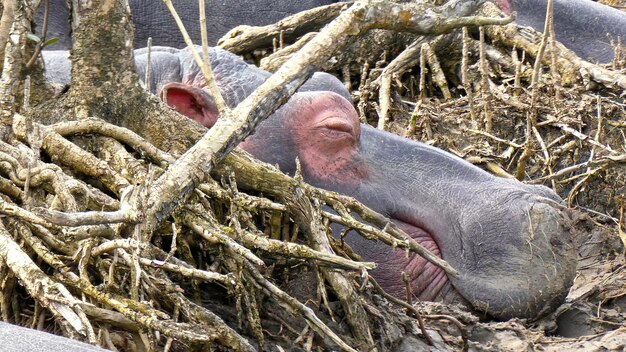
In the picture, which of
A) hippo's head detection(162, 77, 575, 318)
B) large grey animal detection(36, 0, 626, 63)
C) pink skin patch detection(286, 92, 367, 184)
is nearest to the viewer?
hippo's head detection(162, 77, 575, 318)

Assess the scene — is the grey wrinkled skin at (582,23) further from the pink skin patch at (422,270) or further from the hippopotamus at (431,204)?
the pink skin patch at (422,270)

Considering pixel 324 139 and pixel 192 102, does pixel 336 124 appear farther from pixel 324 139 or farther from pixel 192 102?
pixel 192 102

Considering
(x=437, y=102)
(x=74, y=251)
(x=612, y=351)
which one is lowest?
(x=437, y=102)

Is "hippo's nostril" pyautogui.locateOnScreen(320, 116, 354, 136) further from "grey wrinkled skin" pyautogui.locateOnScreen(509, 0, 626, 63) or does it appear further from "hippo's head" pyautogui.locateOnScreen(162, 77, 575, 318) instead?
"grey wrinkled skin" pyautogui.locateOnScreen(509, 0, 626, 63)

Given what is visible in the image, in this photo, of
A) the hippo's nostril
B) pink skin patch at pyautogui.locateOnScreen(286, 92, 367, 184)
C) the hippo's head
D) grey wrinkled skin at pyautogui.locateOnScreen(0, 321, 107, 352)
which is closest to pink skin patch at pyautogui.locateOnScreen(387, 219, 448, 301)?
the hippo's head

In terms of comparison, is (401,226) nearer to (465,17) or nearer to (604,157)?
(465,17)

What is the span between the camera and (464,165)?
13.3ft

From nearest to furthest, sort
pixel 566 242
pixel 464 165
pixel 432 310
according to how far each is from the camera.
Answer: pixel 432 310 < pixel 566 242 < pixel 464 165

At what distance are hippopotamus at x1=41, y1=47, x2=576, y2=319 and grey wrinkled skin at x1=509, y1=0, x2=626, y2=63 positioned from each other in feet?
10.8

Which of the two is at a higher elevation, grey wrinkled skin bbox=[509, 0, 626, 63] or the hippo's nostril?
the hippo's nostril

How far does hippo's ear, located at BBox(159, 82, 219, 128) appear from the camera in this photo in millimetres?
3965

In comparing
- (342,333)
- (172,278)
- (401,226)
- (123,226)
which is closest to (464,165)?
(401,226)

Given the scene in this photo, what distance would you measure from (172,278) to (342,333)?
45 centimetres

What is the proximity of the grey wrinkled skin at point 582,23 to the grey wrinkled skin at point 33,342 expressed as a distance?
530cm
